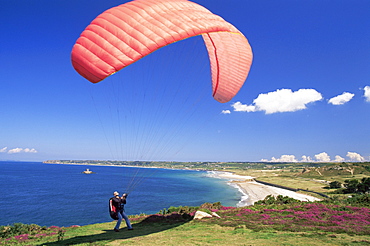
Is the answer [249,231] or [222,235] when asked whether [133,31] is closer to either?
[222,235]

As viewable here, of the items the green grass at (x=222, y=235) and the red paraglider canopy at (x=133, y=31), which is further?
the green grass at (x=222, y=235)

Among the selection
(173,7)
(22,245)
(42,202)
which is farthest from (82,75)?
(42,202)

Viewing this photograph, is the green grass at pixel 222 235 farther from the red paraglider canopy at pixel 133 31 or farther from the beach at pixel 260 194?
the beach at pixel 260 194

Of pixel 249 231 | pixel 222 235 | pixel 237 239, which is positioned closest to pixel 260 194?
pixel 249 231

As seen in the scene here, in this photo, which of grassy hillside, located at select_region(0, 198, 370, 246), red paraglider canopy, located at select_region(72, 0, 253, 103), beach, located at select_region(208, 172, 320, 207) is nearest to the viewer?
red paraglider canopy, located at select_region(72, 0, 253, 103)

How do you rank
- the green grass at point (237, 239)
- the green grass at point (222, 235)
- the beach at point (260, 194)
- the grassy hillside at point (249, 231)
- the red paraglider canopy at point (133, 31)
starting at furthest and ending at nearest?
1. the beach at point (260, 194)
2. the grassy hillside at point (249, 231)
3. the green grass at point (222, 235)
4. the green grass at point (237, 239)
5. the red paraglider canopy at point (133, 31)

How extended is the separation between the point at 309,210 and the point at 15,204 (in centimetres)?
4612

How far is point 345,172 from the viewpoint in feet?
218

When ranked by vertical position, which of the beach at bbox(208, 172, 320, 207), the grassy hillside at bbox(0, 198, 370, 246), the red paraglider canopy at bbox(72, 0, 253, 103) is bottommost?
the beach at bbox(208, 172, 320, 207)

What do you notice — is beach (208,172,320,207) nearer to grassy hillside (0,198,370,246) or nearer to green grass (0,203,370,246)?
grassy hillside (0,198,370,246)

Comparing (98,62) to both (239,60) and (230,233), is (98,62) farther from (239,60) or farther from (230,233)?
(230,233)

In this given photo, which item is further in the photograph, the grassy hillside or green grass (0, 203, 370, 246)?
the grassy hillside

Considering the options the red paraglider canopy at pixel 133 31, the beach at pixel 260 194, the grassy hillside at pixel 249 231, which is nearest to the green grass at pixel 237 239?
the grassy hillside at pixel 249 231

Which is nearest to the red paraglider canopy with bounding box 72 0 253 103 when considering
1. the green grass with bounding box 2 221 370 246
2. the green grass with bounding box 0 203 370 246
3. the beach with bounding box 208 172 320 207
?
the green grass with bounding box 2 221 370 246
